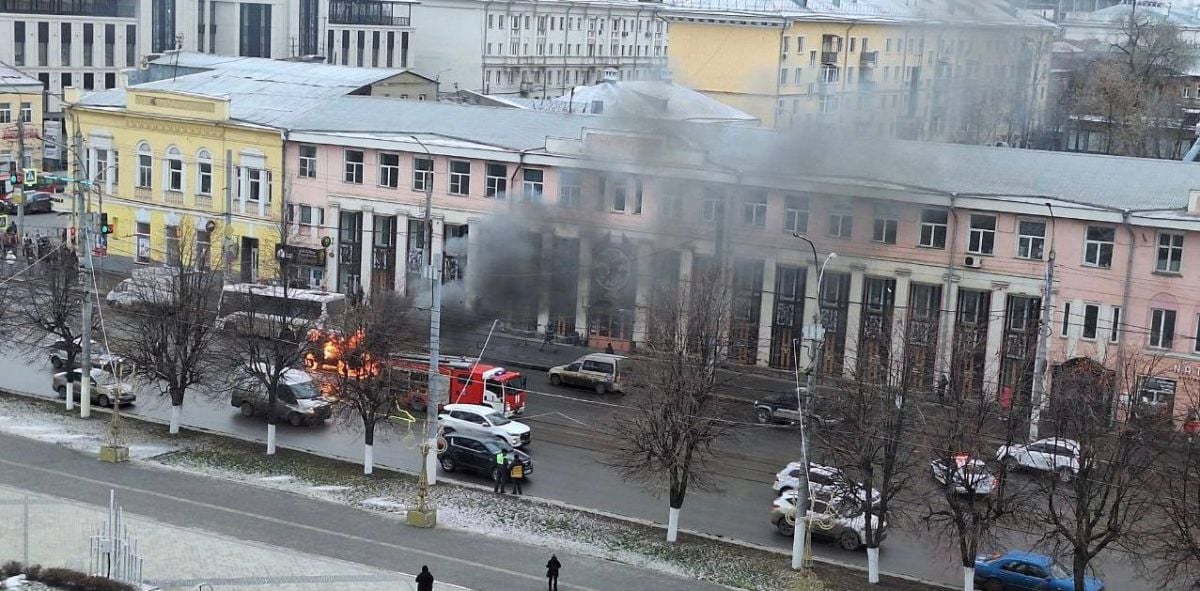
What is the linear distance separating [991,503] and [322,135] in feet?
89.5

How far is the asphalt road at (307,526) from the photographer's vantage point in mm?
24344

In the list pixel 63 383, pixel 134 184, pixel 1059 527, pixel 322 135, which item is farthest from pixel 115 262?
pixel 1059 527

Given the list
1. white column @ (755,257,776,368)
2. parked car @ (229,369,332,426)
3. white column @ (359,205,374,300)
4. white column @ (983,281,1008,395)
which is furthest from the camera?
white column @ (359,205,374,300)

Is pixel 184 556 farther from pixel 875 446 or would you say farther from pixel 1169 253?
pixel 1169 253

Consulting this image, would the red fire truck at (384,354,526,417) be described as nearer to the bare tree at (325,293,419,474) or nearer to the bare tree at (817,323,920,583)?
the bare tree at (325,293,419,474)

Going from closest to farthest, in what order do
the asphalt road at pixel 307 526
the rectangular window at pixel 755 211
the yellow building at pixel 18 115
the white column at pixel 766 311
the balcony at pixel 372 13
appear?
the asphalt road at pixel 307 526
the rectangular window at pixel 755 211
the white column at pixel 766 311
the yellow building at pixel 18 115
the balcony at pixel 372 13

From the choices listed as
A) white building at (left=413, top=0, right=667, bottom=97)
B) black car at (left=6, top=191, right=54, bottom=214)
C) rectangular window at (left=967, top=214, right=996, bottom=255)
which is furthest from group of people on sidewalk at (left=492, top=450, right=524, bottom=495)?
white building at (left=413, top=0, right=667, bottom=97)

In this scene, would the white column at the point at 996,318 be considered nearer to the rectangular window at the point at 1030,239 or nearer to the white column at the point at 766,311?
the rectangular window at the point at 1030,239

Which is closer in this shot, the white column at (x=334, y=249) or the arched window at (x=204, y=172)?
the white column at (x=334, y=249)

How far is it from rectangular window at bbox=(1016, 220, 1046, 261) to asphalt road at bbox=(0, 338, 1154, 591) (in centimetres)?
756

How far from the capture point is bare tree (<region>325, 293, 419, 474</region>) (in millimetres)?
29969

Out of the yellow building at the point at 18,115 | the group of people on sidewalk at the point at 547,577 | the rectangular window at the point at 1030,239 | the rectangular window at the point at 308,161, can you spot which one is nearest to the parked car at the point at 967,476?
the group of people on sidewalk at the point at 547,577

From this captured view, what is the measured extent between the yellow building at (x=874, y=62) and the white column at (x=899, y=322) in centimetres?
446

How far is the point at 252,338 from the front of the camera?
32.0 m
